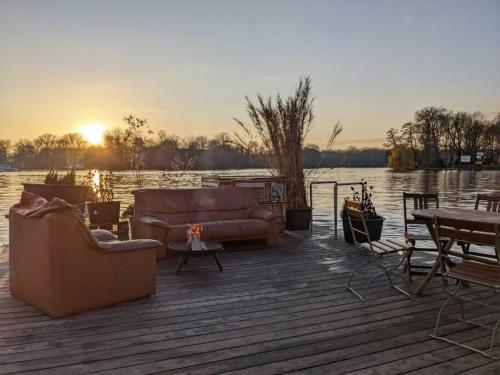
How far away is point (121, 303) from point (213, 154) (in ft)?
19.7

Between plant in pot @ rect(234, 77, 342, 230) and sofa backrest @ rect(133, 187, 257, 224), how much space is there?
1.04 meters

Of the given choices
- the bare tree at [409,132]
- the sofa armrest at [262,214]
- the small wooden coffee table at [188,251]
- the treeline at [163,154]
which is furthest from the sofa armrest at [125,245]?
the bare tree at [409,132]

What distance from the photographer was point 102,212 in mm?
6461

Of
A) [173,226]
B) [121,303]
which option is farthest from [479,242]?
[173,226]

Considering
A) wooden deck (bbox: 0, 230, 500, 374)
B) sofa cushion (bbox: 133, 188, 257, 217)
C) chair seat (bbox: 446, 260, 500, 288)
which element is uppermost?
sofa cushion (bbox: 133, 188, 257, 217)

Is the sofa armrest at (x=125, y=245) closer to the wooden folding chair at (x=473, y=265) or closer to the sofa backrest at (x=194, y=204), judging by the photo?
the sofa backrest at (x=194, y=204)

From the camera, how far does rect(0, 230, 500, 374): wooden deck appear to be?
2.41 meters

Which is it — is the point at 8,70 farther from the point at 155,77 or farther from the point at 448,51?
the point at 448,51

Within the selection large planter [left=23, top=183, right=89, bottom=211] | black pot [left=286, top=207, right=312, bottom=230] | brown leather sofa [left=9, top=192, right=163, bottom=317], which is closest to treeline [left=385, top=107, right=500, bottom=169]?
black pot [left=286, top=207, right=312, bottom=230]

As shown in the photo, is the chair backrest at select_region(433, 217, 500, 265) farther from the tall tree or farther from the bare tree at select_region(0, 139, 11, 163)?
the tall tree

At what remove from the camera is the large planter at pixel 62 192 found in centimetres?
597

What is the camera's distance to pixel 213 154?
30.3 feet

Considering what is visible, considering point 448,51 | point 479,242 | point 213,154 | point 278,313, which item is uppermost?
point 448,51

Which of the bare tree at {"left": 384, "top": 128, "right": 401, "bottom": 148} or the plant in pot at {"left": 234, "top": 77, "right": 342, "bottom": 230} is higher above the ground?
the bare tree at {"left": 384, "top": 128, "right": 401, "bottom": 148}
